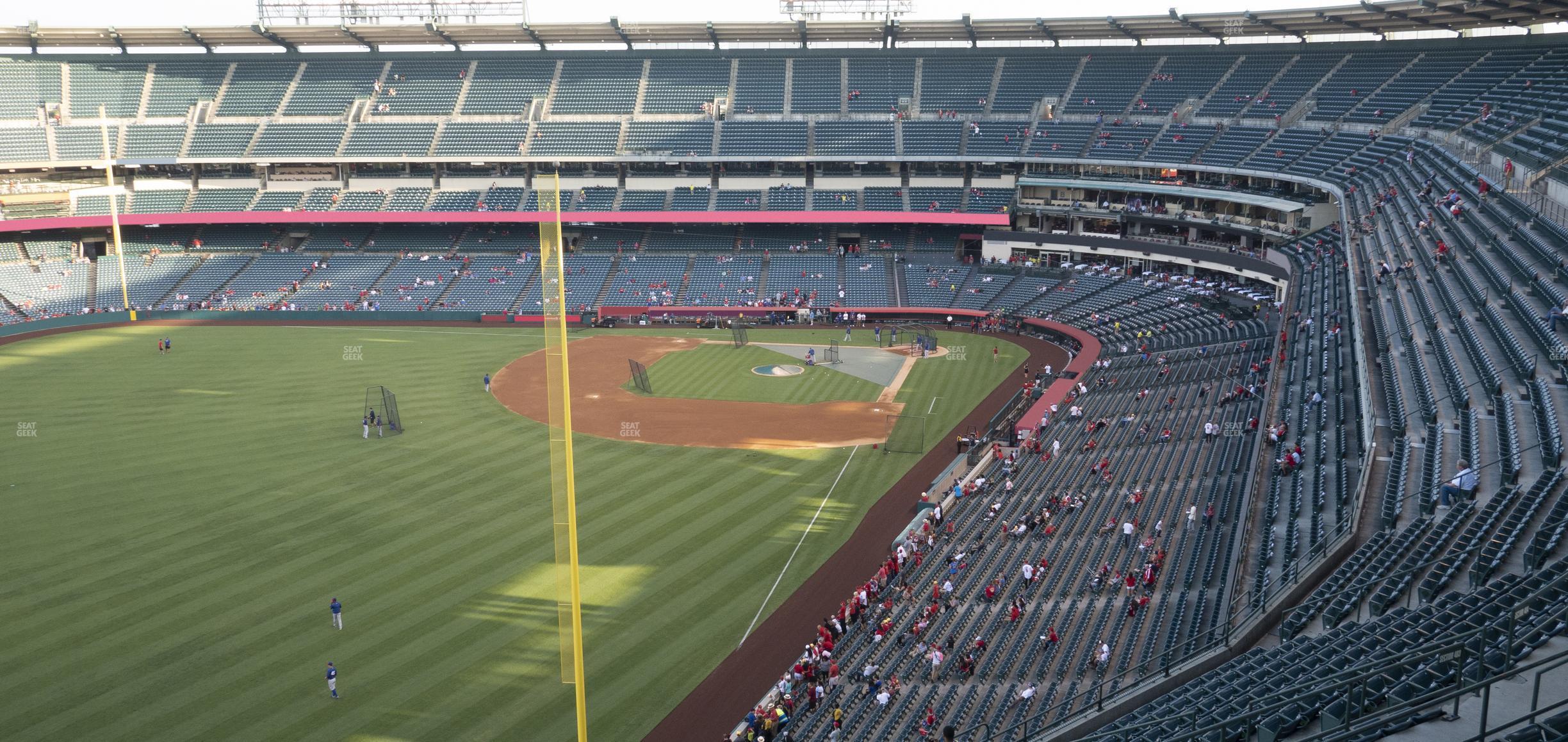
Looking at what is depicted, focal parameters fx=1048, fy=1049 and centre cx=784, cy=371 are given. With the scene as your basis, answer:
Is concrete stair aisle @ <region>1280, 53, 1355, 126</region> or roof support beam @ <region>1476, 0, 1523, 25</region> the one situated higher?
roof support beam @ <region>1476, 0, 1523, 25</region>

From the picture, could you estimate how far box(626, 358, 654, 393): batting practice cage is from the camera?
46.9 metres

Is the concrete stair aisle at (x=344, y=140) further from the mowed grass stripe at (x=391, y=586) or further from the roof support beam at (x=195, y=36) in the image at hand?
the mowed grass stripe at (x=391, y=586)

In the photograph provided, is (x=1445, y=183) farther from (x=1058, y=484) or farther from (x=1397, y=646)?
(x=1397, y=646)

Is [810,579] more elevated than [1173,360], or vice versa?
[1173,360]

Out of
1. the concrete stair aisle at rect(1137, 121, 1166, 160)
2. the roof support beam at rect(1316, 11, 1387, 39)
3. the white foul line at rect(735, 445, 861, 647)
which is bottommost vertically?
the white foul line at rect(735, 445, 861, 647)

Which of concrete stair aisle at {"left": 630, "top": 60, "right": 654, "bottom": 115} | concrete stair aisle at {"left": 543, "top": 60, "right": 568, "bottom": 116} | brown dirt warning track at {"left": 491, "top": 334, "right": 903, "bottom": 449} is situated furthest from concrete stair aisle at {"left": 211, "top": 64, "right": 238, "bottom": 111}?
brown dirt warning track at {"left": 491, "top": 334, "right": 903, "bottom": 449}

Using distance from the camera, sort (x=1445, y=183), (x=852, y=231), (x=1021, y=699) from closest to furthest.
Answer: (x=1021, y=699) → (x=1445, y=183) → (x=852, y=231)

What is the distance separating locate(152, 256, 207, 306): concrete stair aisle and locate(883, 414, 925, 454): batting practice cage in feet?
165

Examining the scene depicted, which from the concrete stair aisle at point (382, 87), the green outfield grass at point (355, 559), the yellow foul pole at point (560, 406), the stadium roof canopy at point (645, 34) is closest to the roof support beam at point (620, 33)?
the stadium roof canopy at point (645, 34)

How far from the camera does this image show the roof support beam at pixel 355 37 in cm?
7294

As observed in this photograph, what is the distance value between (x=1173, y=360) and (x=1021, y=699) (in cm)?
2729

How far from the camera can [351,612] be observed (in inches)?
954

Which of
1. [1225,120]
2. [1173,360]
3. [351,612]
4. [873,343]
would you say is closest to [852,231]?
[873,343]

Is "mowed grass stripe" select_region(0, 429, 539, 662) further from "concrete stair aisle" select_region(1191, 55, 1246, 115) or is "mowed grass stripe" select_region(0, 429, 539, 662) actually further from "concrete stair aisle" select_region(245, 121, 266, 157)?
"concrete stair aisle" select_region(1191, 55, 1246, 115)
